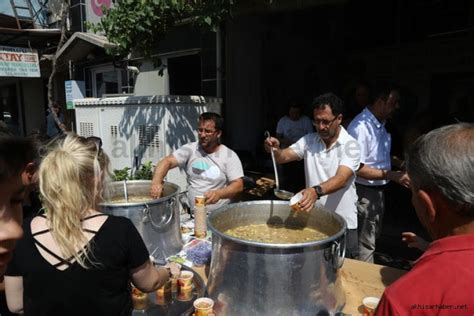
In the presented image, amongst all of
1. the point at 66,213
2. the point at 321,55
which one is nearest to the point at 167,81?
the point at 321,55

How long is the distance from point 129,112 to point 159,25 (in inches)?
56.9

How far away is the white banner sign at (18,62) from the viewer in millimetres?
7438

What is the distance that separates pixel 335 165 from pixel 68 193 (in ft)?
6.11

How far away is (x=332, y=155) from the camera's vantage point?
260cm

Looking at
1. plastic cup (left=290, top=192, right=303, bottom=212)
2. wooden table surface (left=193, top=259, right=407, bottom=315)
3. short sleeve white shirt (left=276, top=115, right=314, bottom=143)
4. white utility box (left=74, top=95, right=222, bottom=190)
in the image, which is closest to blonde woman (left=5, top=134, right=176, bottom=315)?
wooden table surface (left=193, top=259, right=407, bottom=315)

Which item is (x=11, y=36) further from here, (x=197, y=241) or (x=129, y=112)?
(x=197, y=241)

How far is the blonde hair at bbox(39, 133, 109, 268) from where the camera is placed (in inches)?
50.1

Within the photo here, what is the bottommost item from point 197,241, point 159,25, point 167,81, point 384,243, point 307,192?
point 384,243

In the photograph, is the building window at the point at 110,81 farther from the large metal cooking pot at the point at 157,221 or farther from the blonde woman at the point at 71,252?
the blonde woman at the point at 71,252

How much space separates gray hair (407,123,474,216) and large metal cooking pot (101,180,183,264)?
142 centimetres

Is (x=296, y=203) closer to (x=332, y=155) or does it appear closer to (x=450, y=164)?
(x=332, y=155)

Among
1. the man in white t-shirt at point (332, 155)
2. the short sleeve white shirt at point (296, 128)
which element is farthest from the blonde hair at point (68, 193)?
the short sleeve white shirt at point (296, 128)

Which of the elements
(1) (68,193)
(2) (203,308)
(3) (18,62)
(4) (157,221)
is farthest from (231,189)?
(3) (18,62)

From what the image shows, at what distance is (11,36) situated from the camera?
792 centimetres
